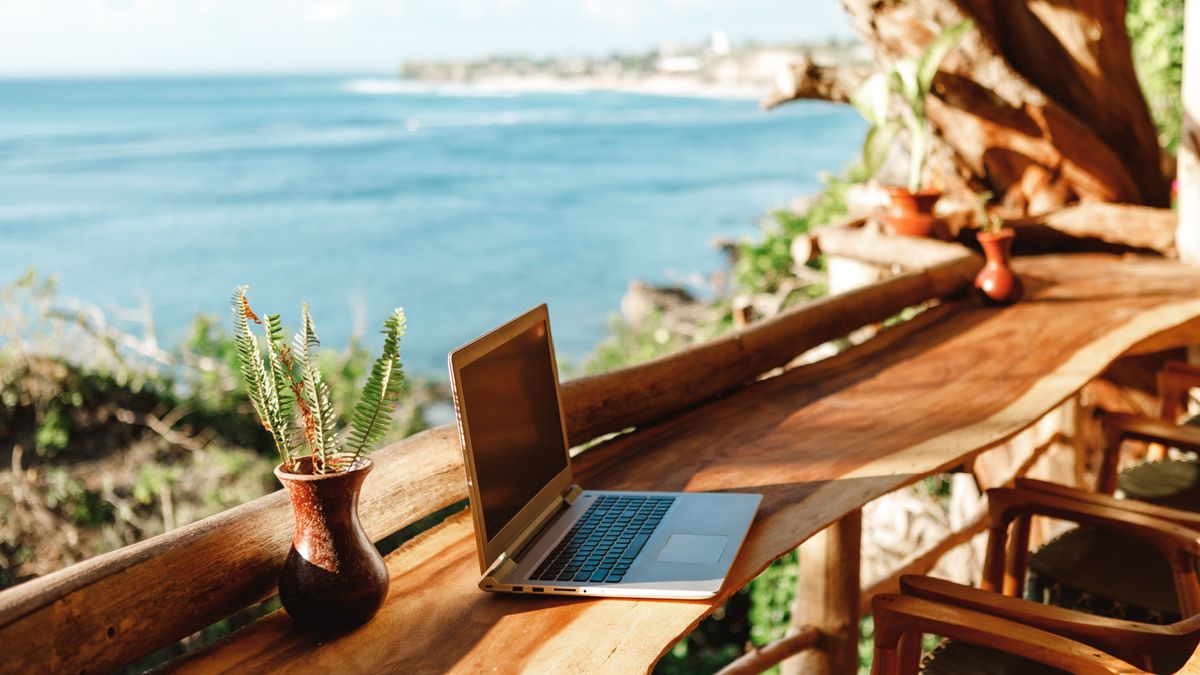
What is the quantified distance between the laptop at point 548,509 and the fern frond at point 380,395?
77mm

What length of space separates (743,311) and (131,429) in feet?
14.4

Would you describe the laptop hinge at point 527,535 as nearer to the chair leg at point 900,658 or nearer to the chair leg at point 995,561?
the chair leg at point 900,658

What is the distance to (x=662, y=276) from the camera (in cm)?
1866

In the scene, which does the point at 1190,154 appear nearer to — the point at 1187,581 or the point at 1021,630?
the point at 1187,581

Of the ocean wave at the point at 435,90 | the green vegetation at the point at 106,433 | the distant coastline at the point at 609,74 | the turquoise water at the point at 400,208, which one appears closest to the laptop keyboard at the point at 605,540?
the green vegetation at the point at 106,433

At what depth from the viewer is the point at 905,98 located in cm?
407

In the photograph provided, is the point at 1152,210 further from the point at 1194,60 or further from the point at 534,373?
the point at 534,373

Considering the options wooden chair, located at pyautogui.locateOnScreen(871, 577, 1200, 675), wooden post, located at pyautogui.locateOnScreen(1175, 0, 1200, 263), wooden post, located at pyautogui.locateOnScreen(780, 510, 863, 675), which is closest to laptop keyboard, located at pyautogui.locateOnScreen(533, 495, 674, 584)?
wooden chair, located at pyautogui.locateOnScreen(871, 577, 1200, 675)

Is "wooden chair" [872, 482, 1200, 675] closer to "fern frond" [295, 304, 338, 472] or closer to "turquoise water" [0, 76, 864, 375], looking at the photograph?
"fern frond" [295, 304, 338, 472]

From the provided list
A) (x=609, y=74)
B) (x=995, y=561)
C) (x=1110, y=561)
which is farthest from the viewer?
(x=609, y=74)

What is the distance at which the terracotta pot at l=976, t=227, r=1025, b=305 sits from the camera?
3.13m

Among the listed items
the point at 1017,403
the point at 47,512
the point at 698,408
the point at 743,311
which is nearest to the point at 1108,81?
the point at 743,311

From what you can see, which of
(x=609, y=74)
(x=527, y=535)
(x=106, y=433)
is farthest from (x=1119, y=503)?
(x=609, y=74)

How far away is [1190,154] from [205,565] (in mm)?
3519
